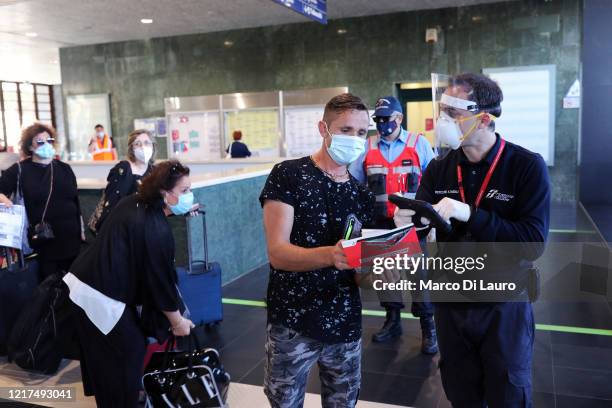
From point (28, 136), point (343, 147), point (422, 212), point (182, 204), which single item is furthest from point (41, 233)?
point (422, 212)

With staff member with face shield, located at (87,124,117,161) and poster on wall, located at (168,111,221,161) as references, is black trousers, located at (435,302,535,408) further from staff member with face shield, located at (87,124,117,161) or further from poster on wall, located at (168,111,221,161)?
poster on wall, located at (168,111,221,161)

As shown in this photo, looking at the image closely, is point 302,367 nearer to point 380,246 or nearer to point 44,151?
point 380,246

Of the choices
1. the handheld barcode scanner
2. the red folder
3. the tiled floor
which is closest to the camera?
the red folder

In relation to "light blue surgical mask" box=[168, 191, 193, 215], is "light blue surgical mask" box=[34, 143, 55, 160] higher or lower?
higher

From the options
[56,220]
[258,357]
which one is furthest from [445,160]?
[56,220]

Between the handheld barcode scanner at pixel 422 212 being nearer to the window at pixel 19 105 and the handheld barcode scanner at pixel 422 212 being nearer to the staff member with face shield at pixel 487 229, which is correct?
the staff member with face shield at pixel 487 229

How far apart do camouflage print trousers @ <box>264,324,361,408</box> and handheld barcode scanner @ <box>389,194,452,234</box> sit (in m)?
0.47

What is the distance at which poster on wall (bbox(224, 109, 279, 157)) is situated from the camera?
11.3m

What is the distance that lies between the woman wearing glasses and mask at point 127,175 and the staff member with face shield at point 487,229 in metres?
2.59

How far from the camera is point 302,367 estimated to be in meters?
1.78

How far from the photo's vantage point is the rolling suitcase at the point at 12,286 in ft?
11.6

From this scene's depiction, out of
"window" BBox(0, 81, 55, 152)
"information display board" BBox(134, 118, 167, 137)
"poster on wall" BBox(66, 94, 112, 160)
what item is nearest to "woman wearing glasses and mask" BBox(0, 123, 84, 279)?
"information display board" BBox(134, 118, 167, 137)

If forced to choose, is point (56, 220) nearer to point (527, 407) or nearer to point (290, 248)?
point (290, 248)

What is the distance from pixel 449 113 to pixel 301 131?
9.28 m
